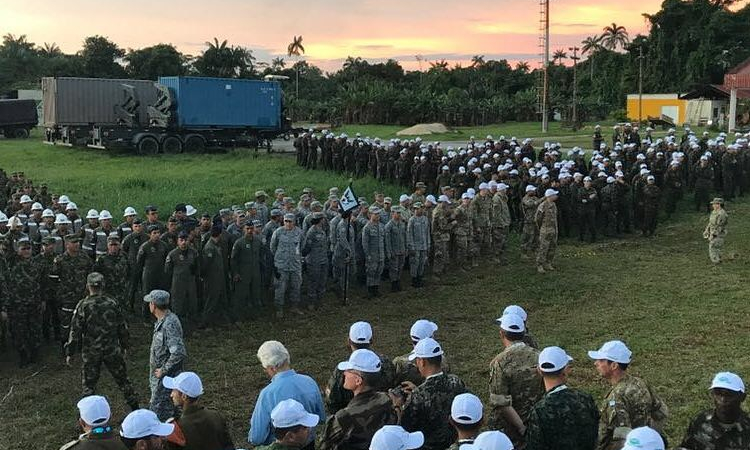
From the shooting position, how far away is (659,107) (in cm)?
5062

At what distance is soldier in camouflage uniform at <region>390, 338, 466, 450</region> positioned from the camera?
4.58 meters

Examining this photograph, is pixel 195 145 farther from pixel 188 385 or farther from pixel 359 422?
pixel 359 422

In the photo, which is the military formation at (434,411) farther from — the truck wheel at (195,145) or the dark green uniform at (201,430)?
the truck wheel at (195,145)

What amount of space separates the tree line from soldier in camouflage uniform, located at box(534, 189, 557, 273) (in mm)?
36844

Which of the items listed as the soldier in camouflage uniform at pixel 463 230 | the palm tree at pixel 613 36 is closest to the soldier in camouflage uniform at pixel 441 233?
the soldier in camouflage uniform at pixel 463 230

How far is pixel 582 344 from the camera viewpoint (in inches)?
370

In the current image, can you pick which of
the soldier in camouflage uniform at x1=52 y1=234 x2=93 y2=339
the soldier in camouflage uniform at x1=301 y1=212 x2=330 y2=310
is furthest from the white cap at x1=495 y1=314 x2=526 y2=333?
the soldier in camouflage uniform at x1=301 y1=212 x2=330 y2=310

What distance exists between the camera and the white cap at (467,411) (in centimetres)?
393

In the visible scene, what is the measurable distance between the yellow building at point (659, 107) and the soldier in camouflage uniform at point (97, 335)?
47.1 metres

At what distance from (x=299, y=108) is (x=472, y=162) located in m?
39.3

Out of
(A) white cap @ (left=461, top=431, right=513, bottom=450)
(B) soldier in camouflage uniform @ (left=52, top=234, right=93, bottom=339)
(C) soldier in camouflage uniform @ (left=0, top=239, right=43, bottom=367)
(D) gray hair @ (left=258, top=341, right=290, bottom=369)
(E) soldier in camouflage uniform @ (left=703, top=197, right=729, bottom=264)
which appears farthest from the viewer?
A: (E) soldier in camouflage uniform @ (left=703, top=197, right=729, bottom=264)

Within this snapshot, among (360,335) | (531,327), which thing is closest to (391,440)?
(360,335)

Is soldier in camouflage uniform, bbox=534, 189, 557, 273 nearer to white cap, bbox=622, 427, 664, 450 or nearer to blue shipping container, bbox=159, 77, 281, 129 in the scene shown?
white cap, bbox=622, 427, 664, 450

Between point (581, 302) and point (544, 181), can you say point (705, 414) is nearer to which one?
point (581, 302)
